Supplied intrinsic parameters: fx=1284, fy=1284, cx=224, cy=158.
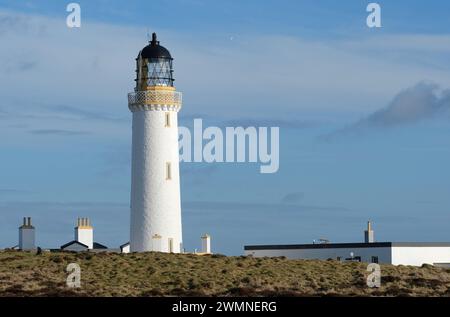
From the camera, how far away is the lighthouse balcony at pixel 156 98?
75062mm

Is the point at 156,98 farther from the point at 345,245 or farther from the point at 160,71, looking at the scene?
the point at 345,245

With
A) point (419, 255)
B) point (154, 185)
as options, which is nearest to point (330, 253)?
point (419, 255)

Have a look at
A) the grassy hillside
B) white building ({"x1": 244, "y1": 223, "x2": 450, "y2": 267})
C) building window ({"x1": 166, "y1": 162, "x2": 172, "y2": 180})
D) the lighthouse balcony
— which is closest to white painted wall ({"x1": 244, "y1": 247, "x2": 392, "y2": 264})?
white building ({"x1": 244, "y1": 223, "x2": 450, "y2": 267})

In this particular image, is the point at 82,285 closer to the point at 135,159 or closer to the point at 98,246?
the point at 135,159

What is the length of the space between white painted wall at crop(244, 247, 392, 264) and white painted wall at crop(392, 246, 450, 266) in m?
0.61

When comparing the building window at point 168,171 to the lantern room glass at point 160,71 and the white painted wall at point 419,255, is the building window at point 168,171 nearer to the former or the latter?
the lantern room glass at point 160,71

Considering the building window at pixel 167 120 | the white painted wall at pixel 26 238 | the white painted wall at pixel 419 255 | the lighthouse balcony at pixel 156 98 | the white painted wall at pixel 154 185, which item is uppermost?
the lighthouse balcony at pixel 156 98

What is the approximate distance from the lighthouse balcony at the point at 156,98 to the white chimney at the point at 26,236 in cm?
1015

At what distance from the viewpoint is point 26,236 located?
3086 inches

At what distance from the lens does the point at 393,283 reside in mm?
62312

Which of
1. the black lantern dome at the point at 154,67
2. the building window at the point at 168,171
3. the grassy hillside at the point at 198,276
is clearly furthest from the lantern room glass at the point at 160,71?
the grassy hillside at the point at 198,276

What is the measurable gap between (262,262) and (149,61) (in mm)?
14988
